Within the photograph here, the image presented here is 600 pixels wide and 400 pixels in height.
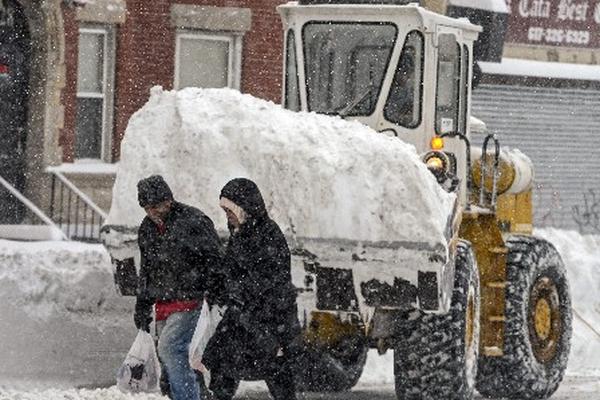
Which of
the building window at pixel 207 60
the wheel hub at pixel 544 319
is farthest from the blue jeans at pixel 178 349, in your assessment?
the building window at pixel 207 60

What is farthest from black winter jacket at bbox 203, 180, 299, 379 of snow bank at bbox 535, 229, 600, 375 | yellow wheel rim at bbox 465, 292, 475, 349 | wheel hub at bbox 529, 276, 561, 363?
snow bank at bbox 535, 229, 600, 375

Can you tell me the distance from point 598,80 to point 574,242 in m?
6.08

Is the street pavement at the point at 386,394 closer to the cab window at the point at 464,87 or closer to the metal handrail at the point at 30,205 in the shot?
the cab window at the point at 464,87

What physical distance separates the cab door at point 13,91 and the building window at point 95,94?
2.58 ft

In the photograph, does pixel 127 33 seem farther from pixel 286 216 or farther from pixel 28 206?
pixel 286 216

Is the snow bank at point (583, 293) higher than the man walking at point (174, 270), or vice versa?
the man walking at point (174, 270)

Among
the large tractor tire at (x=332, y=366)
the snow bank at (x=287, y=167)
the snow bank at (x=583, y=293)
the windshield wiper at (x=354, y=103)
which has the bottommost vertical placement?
the snow bank at (x=583, y=293)

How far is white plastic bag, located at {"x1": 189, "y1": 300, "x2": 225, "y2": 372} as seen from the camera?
1198 centimetres

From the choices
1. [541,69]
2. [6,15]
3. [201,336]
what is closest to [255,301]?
[201,336]

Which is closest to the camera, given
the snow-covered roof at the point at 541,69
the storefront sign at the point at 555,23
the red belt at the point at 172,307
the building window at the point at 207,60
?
the red belt at the point at 172,307

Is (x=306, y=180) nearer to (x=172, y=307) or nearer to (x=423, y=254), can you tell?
(x=423, y=254)

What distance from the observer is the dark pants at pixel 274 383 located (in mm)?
12055

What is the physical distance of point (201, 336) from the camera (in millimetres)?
11984

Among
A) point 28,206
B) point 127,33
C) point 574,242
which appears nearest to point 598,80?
point 574,242
